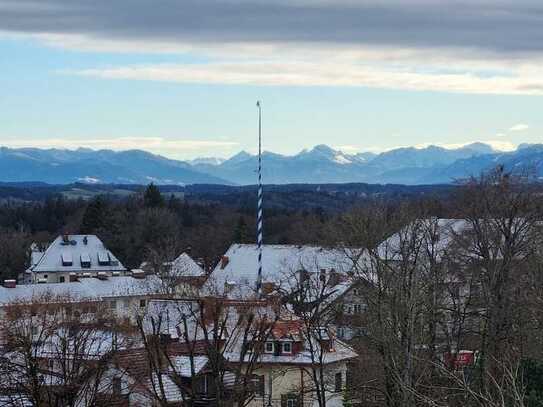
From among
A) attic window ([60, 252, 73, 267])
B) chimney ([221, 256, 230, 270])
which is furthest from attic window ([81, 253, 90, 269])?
chimney ([221, 256, 230, 270])

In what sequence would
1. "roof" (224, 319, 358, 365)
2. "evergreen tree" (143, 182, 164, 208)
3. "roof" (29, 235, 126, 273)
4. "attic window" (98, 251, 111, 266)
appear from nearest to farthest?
"roof" (224, 319, 358, 365), "roof" (29, 235, 126, 273), "attic window" (98, 251, 111, 266), "evergreen tree" (143, 182, 164, 208)

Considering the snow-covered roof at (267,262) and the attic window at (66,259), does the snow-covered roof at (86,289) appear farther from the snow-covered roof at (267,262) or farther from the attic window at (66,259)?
the attic window at (66,259)

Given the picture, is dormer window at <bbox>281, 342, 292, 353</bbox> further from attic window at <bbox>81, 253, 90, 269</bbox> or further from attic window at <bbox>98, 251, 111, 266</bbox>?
attic window at <bbox>98, 251, 111, 266</bbox>

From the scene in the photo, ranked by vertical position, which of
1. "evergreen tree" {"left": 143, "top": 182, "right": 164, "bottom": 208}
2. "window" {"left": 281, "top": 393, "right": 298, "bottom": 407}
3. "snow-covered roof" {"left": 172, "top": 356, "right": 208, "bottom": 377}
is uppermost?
"evergreen tree" {"left": 143, "top": 182, "right": 164, "bottom": 208}

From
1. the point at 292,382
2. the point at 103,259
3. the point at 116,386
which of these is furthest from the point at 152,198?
the point at 116,386

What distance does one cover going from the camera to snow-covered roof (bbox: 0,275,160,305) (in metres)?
67.4

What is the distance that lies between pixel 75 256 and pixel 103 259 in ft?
8.05

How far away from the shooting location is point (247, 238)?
10762 cm

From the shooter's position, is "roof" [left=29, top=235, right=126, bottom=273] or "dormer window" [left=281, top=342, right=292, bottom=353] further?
"roof" [left=29, top=235, right=126, bottom=273]

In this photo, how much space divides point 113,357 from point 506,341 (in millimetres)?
13183

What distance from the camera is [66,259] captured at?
9419 cm

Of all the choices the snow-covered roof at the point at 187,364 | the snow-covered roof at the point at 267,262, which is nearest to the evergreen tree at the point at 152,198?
the snow-covered roof at the point at 267,262

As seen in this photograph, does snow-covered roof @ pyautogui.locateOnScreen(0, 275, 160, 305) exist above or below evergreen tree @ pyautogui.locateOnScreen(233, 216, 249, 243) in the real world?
below

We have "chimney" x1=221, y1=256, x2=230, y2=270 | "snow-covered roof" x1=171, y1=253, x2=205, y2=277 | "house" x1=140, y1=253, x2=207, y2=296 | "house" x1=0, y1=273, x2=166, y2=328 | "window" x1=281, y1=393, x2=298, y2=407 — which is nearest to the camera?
"window" x1=281, y1=393, x2=298, y2=407
